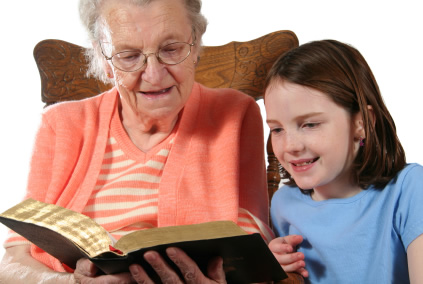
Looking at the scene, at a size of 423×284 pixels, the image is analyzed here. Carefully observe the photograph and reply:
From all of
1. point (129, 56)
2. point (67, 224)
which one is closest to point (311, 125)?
point (129, 56)

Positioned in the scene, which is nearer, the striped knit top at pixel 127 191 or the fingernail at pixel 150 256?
the fingernail at pixel 150 256

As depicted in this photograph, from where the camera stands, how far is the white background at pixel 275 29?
3139 millimetres

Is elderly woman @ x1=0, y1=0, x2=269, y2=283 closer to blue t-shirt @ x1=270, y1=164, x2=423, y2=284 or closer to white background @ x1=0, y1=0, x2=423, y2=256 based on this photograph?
blue t-shirt @ x1=270, y1=164, x2=423, y2=284

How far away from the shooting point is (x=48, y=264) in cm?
158

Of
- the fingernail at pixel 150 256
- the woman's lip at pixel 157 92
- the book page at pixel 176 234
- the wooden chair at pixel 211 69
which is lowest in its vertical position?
the fingernail at pixel 150 256

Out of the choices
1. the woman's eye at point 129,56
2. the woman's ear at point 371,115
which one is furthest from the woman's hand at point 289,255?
the woman's eye at point 129,56

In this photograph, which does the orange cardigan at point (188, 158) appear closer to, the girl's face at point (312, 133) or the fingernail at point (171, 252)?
the girl's face at point (312, 133)

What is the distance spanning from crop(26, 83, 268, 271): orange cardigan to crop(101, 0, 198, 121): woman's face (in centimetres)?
19

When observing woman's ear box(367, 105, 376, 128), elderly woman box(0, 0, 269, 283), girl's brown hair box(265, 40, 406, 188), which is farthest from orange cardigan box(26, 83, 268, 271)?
woman's ear box(367, 105, 376, 128)

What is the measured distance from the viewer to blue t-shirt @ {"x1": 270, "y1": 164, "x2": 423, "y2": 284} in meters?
1.37

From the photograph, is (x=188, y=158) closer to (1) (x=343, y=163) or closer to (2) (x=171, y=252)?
(1) (x=343, y=163)

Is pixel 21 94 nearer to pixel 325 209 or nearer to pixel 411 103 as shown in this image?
pixel 325 209

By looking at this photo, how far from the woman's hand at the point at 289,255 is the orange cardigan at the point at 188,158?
0.62 feet

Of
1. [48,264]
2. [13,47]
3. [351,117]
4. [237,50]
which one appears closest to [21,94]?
[13,47]
